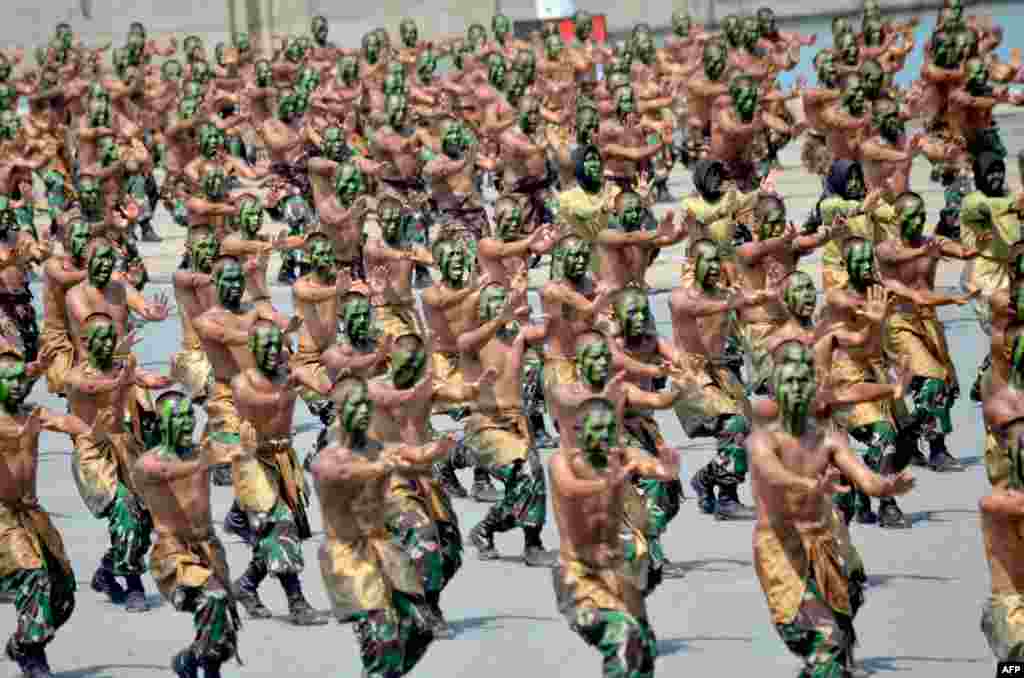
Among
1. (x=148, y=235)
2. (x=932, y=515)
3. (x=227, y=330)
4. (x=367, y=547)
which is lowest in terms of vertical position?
(x=932, y=515)

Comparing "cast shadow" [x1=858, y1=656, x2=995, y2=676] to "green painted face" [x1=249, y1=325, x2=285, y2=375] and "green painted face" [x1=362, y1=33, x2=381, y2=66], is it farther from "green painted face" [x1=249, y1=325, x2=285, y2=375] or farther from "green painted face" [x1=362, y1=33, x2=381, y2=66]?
"green painted face" [x1=362, y1=33, x2=381, y2=66]

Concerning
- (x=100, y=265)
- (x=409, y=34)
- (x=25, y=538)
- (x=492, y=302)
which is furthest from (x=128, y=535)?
(x=409, y=34)

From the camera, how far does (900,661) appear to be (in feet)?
46.9

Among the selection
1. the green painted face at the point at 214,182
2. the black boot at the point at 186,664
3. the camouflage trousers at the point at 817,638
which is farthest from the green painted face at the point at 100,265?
the camouflage trousers at the point at 817,638

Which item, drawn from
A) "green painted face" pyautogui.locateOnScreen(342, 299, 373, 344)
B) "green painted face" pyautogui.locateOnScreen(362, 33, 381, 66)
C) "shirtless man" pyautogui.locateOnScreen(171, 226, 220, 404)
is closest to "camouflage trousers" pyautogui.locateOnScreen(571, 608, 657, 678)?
"green painted face" pyautogui.locateOnScreen(342, 299, 373, 344)

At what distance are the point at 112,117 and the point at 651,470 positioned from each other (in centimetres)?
1974

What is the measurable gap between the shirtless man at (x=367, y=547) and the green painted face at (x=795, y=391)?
1.63m

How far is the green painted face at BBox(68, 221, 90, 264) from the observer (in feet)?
64.5

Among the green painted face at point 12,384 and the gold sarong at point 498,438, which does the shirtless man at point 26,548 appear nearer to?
the green painted face at point 12,384

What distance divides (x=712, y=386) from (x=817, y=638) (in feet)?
15.3

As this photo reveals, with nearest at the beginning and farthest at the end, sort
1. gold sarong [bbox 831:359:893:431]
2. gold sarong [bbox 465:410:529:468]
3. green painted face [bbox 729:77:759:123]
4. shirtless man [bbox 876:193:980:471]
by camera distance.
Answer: gold sarong [bbox 465:410:529:468]
gold sarong [bbox 831:359:893:431]
shirtless man [bbox 876:193:980:471]
green painted face [bbox 729:77:759:123]

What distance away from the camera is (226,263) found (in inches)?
692

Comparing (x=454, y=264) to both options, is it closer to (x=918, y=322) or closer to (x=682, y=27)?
(x=918, y=322)

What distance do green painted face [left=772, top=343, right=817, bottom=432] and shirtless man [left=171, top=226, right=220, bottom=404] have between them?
19.5 feet
